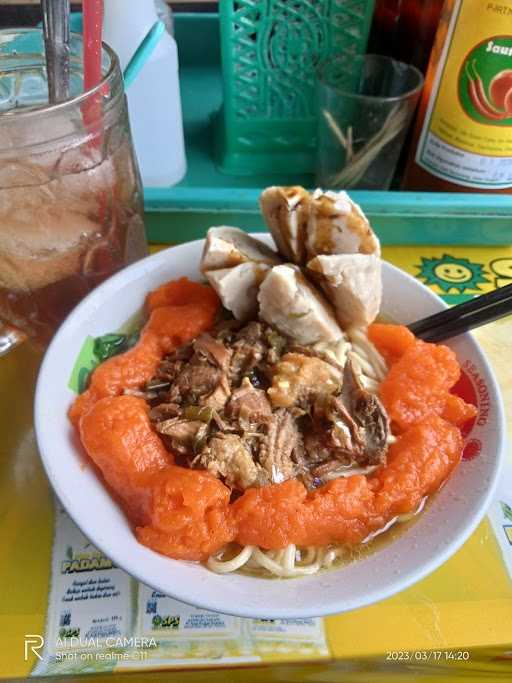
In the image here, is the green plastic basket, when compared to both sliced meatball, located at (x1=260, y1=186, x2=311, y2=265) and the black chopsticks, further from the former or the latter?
the black chopsticks

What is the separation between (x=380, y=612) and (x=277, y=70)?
1262mm

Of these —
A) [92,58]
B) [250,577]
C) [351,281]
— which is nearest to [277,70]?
[92,58]

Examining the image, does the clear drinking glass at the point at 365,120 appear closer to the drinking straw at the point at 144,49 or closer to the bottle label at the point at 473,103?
the bottle label at the point at 473,103

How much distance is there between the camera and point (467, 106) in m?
1.16

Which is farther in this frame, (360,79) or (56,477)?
(360,79)

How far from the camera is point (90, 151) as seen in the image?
0.90 m

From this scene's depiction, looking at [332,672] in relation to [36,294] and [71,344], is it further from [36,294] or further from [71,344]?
[36,294]

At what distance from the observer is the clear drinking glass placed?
1273 mm

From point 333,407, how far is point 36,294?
23.3 inches

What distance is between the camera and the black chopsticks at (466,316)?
0.91 metres

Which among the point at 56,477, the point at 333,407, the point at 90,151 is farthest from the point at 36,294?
the point at 333,407

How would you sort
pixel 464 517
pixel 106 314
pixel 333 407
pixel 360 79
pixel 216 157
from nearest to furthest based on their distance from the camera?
pixel 464 517 → pixel 333 407 → pixel 106 314 → pixel 360 79 → pixel 216 157

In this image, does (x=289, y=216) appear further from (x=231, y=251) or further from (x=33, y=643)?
(x=33, y=643)

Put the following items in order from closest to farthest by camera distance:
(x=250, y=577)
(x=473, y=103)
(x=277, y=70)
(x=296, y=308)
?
(x=250, y=577) → (x=296, y=308) → (x=473, y=103) → (x=277, y=70)
